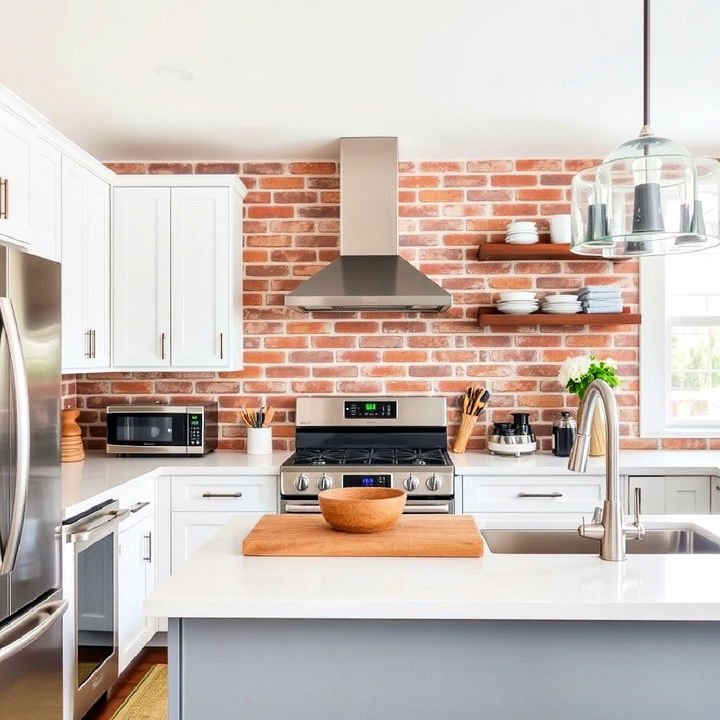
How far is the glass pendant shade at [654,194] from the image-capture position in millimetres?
1456

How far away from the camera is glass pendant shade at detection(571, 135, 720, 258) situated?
1456 mm

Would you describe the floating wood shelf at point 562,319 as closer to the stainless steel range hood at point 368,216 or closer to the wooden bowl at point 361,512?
the stainless steel range hood at point 368,216

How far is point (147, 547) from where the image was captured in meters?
3.26

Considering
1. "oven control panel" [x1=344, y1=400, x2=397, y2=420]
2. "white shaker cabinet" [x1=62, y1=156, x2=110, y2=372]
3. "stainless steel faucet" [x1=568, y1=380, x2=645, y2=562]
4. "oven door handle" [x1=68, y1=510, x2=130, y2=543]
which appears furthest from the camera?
"oven control panel" [x1=344, y1=400, x2=397, y2=420]

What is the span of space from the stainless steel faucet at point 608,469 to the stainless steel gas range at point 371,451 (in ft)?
5.12

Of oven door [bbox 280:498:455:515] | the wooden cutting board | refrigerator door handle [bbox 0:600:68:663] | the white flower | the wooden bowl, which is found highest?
the white flower

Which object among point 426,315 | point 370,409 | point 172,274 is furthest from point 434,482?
point 172,274

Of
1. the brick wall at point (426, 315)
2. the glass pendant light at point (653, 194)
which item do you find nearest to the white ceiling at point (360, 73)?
the brick wall at point (426, 315)

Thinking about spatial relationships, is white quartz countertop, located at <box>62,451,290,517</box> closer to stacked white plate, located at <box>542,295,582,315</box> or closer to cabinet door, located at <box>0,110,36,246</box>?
cabinet door, located at <box>0,110,36,246</box>

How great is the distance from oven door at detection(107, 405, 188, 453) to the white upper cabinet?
232mm

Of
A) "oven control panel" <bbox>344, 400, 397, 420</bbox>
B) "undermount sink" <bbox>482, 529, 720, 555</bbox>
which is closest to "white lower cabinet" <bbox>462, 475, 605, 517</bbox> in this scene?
"oven control panel" <bbox>344, 400, 397, 420</bbox>

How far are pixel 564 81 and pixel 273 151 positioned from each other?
1568mm

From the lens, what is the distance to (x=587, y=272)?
3.96 meters

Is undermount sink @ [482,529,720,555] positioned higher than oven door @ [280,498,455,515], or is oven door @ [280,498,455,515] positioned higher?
undermount sink @ [482,529,720,555]
